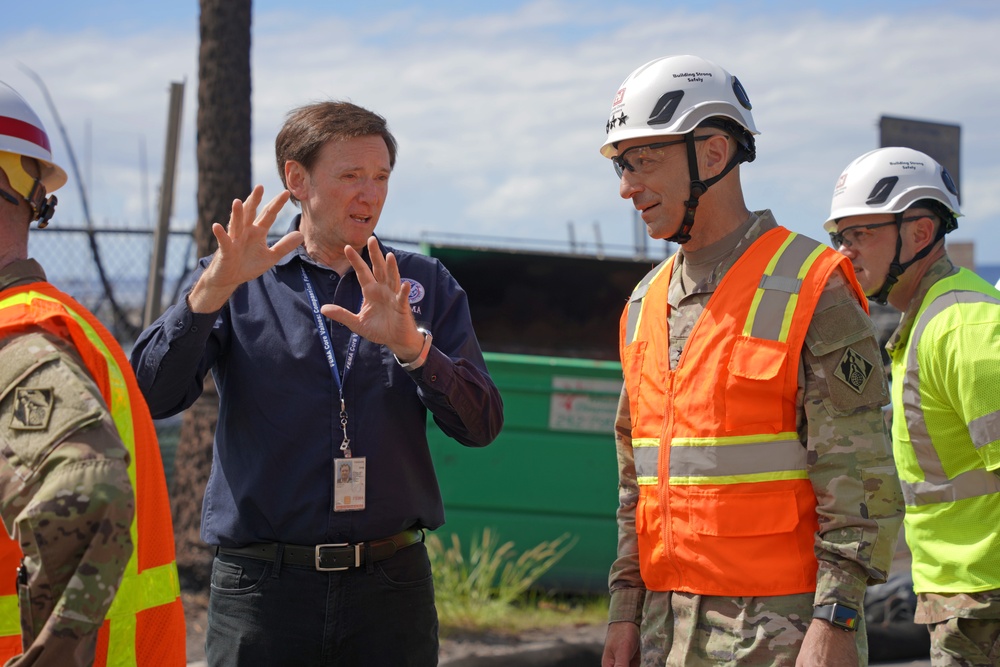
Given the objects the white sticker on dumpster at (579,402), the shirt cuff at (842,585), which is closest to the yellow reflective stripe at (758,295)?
the shirt cuff at (842,585)

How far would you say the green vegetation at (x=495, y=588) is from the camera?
6.38 metres

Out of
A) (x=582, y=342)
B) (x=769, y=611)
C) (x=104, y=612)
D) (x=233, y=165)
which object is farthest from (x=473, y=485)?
(x=104, y=612)

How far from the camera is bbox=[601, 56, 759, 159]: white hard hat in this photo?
2848 millimetres

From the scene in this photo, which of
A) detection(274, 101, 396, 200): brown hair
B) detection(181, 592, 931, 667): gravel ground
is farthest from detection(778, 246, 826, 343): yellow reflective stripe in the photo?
detection(181, 592, 931, 667): gravel ground

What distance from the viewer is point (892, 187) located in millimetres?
4141

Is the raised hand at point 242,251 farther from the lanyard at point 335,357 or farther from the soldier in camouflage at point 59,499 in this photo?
the soldier in camouflage at point 59,499

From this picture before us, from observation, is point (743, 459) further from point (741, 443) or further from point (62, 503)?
point (62, 503)

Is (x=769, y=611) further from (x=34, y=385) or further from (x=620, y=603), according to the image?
(x=34, y=385)

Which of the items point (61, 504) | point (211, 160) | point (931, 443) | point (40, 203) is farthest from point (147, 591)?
point (211, 160)

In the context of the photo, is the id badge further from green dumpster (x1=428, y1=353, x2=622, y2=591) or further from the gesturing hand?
green dumpster (x1=428, y1=353, x2=622, y2=591)

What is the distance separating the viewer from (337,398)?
3098mm

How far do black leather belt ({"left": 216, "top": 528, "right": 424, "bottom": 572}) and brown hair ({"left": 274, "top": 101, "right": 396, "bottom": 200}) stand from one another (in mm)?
1149

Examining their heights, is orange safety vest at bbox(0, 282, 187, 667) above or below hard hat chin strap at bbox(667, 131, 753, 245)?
below

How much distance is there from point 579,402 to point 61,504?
4.88 m
